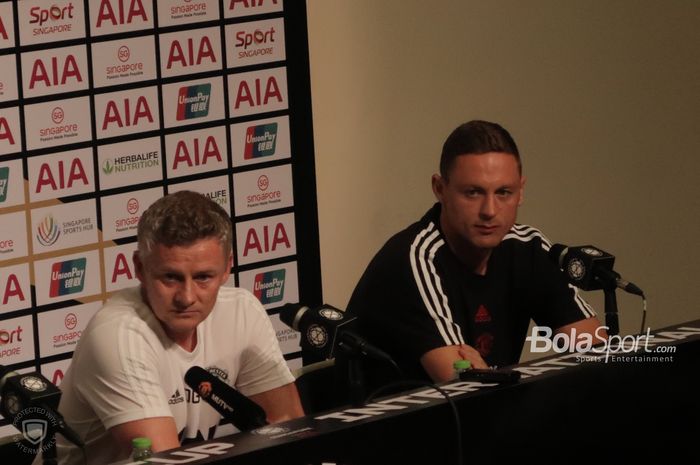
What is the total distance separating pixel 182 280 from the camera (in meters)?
2.63

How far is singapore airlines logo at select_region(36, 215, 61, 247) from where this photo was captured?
169 inches

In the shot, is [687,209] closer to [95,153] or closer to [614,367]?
[95,153]

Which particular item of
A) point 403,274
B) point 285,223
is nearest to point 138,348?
point 403,274

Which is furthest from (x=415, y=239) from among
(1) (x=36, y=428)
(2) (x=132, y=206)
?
(2) (x=132, y=206)

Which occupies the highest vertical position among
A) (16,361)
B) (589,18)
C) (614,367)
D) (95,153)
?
(589,18)

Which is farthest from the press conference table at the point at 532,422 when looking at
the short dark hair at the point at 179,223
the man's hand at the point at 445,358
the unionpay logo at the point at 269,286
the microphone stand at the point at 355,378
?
the unionpay logo at the point at 269,286

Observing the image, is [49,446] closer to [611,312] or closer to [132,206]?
[611,312]

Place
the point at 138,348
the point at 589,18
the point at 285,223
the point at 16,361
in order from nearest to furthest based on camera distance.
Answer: the point at 138,348 < the point at 16,361 < the point at 285,223 < the point at 589,18

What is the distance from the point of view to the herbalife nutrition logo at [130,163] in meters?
4.41

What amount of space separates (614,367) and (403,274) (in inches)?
30.8

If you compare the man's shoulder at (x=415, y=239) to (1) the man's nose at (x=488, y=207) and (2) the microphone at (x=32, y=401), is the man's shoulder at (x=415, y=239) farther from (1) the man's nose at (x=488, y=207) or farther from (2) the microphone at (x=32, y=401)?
(2) the microphone at (x=32, y=401)

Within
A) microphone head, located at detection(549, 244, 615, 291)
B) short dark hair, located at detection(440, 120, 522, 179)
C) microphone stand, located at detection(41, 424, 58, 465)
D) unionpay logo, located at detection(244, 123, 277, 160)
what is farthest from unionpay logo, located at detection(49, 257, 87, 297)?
microphone stand, located at detection(41, 424, 58, 465)

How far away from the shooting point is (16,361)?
432cm

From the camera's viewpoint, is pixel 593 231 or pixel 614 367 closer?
pixel 614 367
